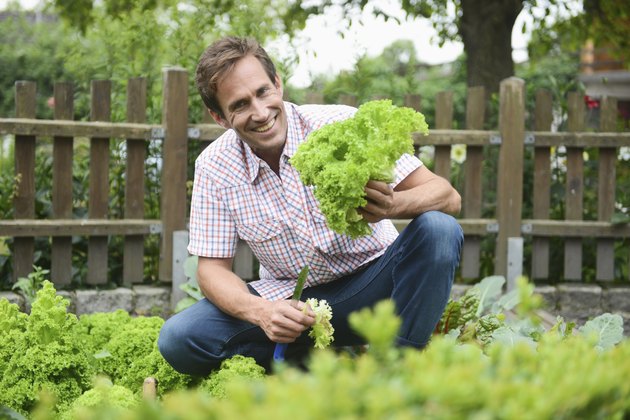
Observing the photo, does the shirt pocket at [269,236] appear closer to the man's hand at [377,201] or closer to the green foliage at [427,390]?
the man's hand at [377,201]

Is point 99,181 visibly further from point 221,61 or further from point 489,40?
point 489,40

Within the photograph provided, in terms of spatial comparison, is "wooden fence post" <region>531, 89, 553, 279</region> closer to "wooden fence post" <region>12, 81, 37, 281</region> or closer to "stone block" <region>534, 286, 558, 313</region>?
"stone block" <region>534, 286, 558, 313</region>

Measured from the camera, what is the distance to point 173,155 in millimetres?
5906

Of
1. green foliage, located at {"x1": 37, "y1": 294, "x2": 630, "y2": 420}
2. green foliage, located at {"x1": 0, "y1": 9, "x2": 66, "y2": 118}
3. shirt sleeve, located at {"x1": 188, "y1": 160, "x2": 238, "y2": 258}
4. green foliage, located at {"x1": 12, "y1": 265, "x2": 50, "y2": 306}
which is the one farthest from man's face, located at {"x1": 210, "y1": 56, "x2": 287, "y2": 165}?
green foliage, located at {"x1": 0, "y1": 9, "x2": 66, "y2": 118}

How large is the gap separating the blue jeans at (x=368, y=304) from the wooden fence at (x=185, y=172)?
239 centimetres

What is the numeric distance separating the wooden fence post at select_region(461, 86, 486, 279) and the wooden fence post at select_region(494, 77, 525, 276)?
0.14 metres

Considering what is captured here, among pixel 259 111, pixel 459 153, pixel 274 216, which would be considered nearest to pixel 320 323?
pixel 274 216

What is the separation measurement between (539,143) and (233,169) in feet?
10.8

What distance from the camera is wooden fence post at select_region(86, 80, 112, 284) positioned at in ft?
19.0

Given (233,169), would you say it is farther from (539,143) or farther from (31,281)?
(539,143)

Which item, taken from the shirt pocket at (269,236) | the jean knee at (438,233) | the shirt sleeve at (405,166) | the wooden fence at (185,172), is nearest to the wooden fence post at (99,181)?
the wooden fence at (185,172)

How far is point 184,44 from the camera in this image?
699cm

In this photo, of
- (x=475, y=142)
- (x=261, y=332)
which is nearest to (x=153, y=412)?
(x=261, y=332)

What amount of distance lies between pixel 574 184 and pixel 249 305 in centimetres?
371
